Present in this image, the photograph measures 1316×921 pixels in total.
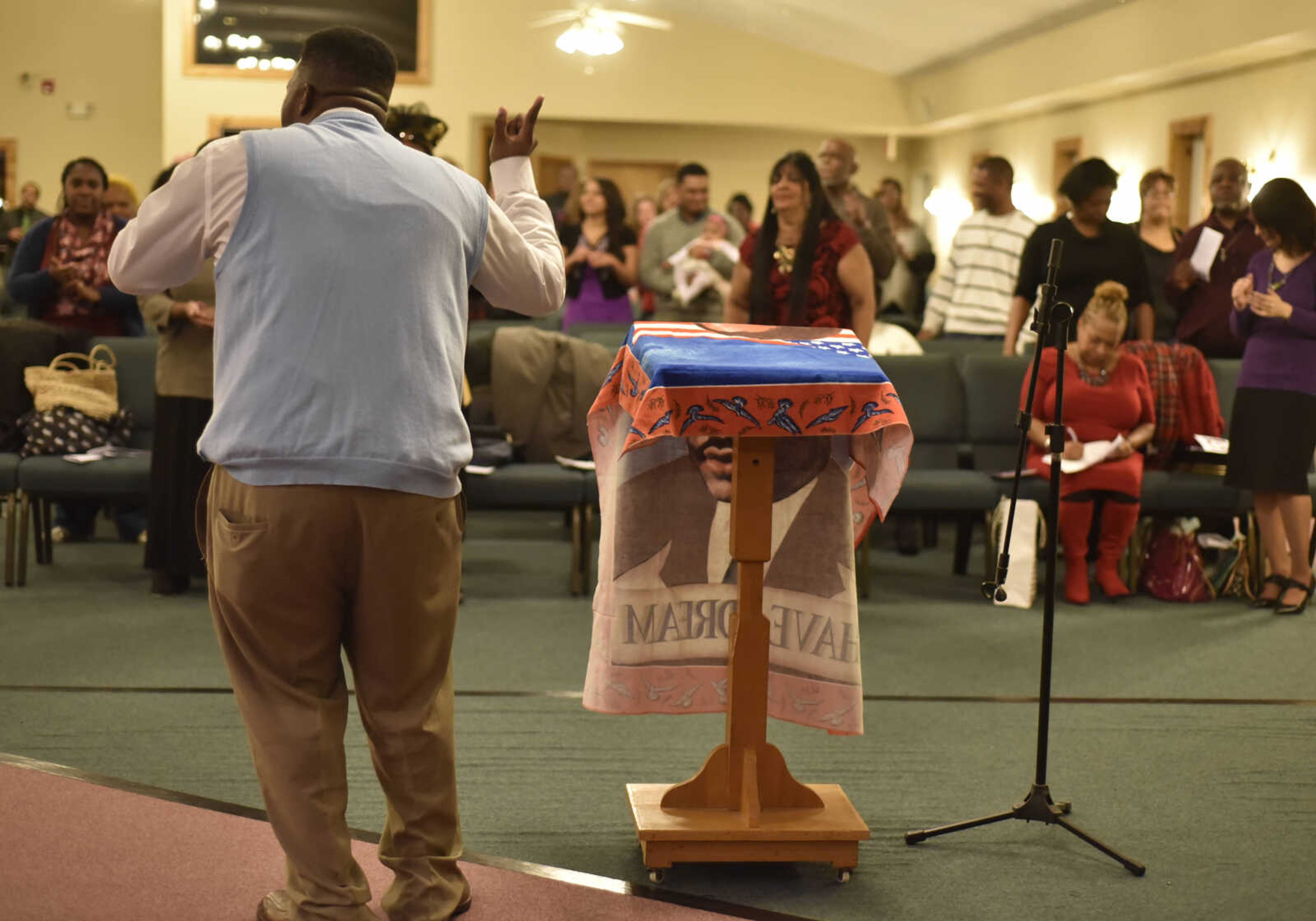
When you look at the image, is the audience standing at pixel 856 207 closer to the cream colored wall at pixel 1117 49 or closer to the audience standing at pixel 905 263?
the audience standing at pixel 905 263

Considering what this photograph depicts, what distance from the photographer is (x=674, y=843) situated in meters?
2.97

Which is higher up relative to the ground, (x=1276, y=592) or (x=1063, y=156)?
(x=1063, y=156)

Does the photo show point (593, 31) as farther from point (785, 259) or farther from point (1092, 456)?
point (785, 259)

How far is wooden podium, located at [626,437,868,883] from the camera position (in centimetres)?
295

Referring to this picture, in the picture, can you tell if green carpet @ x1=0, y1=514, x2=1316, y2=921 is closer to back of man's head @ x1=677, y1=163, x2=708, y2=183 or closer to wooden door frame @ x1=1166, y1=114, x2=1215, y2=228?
back of man's head @ x1=677, y1=163, x2=708, y2=183

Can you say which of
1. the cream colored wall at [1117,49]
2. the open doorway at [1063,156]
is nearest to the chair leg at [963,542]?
the cream colored wall at [1117,49]

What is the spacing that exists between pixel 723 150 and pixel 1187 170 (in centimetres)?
801

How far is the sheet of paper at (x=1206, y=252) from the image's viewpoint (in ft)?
23.6

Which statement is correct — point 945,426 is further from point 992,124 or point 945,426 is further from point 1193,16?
point 992,124

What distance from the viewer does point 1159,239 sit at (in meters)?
7.84

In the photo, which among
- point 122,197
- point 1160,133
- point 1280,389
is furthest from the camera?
point 1160,133

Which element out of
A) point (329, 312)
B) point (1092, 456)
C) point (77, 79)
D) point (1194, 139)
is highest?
point (77, 79)

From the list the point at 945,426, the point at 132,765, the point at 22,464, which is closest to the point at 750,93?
the point at 945,426

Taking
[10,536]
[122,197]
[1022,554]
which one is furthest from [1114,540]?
[122,197]
